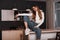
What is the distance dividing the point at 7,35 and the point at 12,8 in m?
0.97

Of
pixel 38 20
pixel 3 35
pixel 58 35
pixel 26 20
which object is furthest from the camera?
pixel 3 35

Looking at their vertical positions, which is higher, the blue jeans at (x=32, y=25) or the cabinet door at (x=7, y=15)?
the cabinet door at (x=7, y=15)

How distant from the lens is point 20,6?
557 cm

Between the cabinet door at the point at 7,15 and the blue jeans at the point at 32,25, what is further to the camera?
the cabinet door at the point at 7,15

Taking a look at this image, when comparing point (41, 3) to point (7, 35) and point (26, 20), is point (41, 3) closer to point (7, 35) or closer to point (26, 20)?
point (7, 35)

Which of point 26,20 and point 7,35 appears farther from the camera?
point 7,35

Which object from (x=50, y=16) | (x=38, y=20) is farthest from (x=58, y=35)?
(x=50, y=16)

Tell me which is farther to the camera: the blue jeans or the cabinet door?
the cabinet door

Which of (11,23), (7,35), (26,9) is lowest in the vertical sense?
(7,35)

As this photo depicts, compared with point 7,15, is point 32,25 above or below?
below

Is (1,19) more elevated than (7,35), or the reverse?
(1,19)

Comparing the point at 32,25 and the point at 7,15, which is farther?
the point at 7,15

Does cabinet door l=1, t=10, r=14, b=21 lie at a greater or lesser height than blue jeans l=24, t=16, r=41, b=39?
greater

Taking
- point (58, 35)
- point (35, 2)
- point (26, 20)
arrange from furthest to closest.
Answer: point (35, 2), point (58, 35), point (26, 20)
